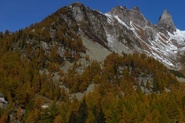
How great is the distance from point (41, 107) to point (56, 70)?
55460 millimetres

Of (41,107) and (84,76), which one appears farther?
(84,76)

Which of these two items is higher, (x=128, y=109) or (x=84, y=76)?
(x=84, y=76)

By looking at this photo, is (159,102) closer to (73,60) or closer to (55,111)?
(55,111)

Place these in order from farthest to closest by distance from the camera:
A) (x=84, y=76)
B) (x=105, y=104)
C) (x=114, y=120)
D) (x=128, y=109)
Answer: (x=84, y=76) → (x=105, y=104) → (x=128, y=109) → (x=114, y=120)

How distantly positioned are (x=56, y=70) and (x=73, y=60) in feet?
72.6

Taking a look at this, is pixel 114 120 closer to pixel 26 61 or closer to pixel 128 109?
pixel 128 109

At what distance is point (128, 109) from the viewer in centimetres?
10525

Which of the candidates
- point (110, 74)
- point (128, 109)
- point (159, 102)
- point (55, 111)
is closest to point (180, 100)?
point (159, 102)

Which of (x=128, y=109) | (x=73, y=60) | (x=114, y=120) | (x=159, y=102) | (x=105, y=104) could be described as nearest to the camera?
(x=114, y=120)

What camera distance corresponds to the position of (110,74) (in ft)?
589

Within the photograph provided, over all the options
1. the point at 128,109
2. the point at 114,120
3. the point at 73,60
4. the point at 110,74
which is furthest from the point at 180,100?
the point at 73,60

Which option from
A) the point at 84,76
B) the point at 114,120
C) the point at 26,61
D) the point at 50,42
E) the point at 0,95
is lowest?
the point at 114,120

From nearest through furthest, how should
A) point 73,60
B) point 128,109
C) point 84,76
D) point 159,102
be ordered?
1. point 128,109
2. point 159,102
3. point 84,76
4. point 73,60

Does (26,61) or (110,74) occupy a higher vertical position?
(26,61)
